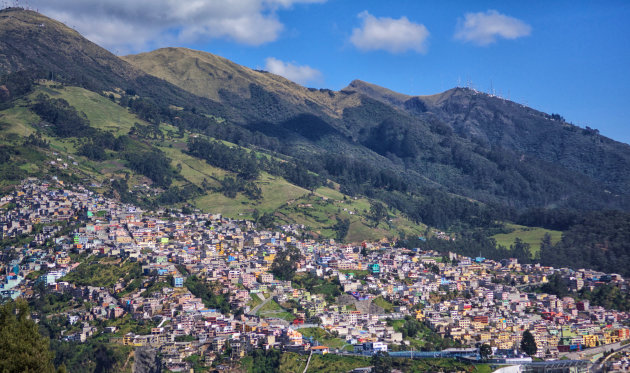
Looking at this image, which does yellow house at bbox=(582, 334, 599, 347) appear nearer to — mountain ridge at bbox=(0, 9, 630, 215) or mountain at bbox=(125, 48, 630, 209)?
mountain ridge at bbox=(0, 9, 630, 215)

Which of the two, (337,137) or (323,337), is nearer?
(323,337)

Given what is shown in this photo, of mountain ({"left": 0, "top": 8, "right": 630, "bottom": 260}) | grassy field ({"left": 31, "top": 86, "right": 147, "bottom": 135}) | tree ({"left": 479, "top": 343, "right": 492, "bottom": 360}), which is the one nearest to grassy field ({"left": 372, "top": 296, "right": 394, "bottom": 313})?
tree ({"left": 479, "top": 343, "right": 492, "bottom": 360})

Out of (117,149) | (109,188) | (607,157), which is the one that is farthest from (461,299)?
(607,157)

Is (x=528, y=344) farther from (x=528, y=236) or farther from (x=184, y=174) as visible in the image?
(x=184, y=174)

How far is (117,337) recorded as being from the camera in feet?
144

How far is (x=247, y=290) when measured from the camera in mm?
54219

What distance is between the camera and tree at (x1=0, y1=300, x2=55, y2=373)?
18.5 meters

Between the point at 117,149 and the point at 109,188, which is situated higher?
the point at 117,149

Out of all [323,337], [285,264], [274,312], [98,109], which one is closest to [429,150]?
[98,109]

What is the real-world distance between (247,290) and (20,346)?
35.8 meters

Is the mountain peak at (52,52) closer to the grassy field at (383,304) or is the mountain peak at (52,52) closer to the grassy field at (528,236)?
the grassy field at (528,236)

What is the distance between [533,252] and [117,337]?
58.7m

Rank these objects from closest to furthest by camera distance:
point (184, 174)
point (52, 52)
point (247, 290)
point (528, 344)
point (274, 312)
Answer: point (528, 344) → point (274, 312) → point (247, 290) → point (184, 174) → point (52, 52)

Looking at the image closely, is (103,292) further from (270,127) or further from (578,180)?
(578,180)
